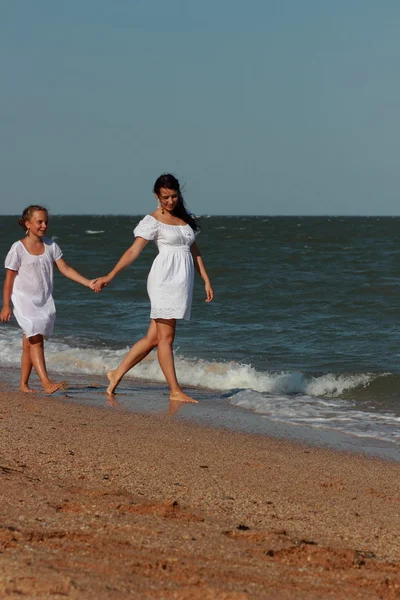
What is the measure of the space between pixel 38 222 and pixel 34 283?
1.68ft

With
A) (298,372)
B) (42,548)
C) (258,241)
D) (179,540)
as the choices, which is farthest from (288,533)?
(258,241)

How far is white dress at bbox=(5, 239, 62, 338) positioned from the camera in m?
7.50

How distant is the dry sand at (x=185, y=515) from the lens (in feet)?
9.36

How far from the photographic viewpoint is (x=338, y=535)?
3701 mm

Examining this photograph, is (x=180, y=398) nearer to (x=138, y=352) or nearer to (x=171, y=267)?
(x=138, y=352)

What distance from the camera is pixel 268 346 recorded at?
39.5ft

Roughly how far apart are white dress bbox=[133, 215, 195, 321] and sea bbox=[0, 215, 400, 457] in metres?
0.82

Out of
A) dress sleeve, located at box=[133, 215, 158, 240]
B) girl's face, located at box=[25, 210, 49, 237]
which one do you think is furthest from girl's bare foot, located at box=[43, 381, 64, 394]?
dress sleeve, located at box=[133, 215, 158, 240]

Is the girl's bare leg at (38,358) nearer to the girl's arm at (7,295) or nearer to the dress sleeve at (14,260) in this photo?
the girl's arm at (7,295)

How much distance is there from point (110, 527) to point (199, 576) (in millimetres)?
597

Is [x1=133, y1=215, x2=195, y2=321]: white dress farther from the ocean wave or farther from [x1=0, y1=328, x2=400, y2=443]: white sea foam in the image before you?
the ocean wave

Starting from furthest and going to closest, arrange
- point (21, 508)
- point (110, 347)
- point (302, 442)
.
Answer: point (110, 347)
point (302, 442)
point (21, 508)

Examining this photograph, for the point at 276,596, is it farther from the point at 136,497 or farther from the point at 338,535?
the point at 136,497
